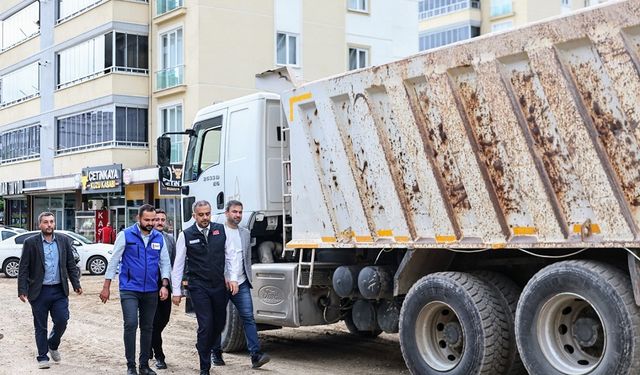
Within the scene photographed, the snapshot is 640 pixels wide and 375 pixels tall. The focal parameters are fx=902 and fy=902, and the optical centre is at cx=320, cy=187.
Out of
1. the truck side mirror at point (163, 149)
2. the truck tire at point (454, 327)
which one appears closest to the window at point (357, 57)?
the truck side mirror at point (163, 149)

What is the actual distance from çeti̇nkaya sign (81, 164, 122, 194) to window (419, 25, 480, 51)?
79.4ft

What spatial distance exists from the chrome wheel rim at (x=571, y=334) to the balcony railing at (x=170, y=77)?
26.2m

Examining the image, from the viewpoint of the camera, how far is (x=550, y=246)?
7027mm

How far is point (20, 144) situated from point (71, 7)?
8124 mm

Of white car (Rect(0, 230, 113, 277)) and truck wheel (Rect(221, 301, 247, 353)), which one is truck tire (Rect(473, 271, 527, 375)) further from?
white car (Rect(0, 230, 113, 277))

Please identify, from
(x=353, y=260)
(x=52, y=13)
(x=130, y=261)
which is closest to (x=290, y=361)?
(x=353, y=260)

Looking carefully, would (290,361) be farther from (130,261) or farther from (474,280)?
(474,280)

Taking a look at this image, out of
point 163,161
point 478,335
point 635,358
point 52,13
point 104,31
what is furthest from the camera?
point 52,13

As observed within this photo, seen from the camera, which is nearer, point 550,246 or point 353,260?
point 550,246

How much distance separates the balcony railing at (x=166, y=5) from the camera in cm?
3228

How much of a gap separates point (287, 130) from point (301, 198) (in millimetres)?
896

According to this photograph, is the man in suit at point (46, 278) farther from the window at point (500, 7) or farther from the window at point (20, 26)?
the window at point (500, 7)

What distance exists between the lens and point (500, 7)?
50.8 m

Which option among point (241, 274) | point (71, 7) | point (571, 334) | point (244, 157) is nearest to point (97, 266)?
point (71, 7)
